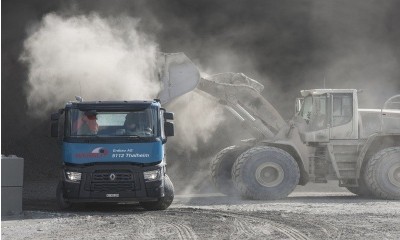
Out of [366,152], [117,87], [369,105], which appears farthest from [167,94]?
[369,105]

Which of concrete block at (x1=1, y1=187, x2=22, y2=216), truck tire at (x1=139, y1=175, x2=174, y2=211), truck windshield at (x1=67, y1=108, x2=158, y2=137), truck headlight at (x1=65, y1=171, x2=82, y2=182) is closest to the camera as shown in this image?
concrete block at (x1=1, y1=187, x2=22, y2=216)

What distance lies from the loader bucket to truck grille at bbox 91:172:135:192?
4273 mm

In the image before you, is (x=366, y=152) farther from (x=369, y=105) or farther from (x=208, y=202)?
(x=369, y=105)

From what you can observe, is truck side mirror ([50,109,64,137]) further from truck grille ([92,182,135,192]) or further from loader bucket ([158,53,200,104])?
loader bucket ([158,53,200,104])

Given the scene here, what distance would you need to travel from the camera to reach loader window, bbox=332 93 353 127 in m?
22.3

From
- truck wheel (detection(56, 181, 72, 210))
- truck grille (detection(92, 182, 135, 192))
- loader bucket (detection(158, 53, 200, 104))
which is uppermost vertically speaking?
loader bucket (detection(158, 53, 200, 104))

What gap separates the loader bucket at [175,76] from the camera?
878 inches

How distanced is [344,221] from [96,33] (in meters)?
9.99

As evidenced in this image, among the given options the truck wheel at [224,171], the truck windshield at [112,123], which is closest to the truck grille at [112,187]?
the truck windshield at [112,123]

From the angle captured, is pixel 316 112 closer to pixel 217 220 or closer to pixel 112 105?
Answer: pixel 112 105

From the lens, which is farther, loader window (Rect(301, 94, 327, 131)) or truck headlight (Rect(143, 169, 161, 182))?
loader window (Rect(301, 94, 327, 131))

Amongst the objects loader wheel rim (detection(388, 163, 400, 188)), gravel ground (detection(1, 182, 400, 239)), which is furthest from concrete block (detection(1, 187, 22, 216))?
loader wheel rim (detection(388, 163, 400, 188))

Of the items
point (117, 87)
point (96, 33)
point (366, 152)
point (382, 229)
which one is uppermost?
point (96, 33)

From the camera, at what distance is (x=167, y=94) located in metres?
22.3
